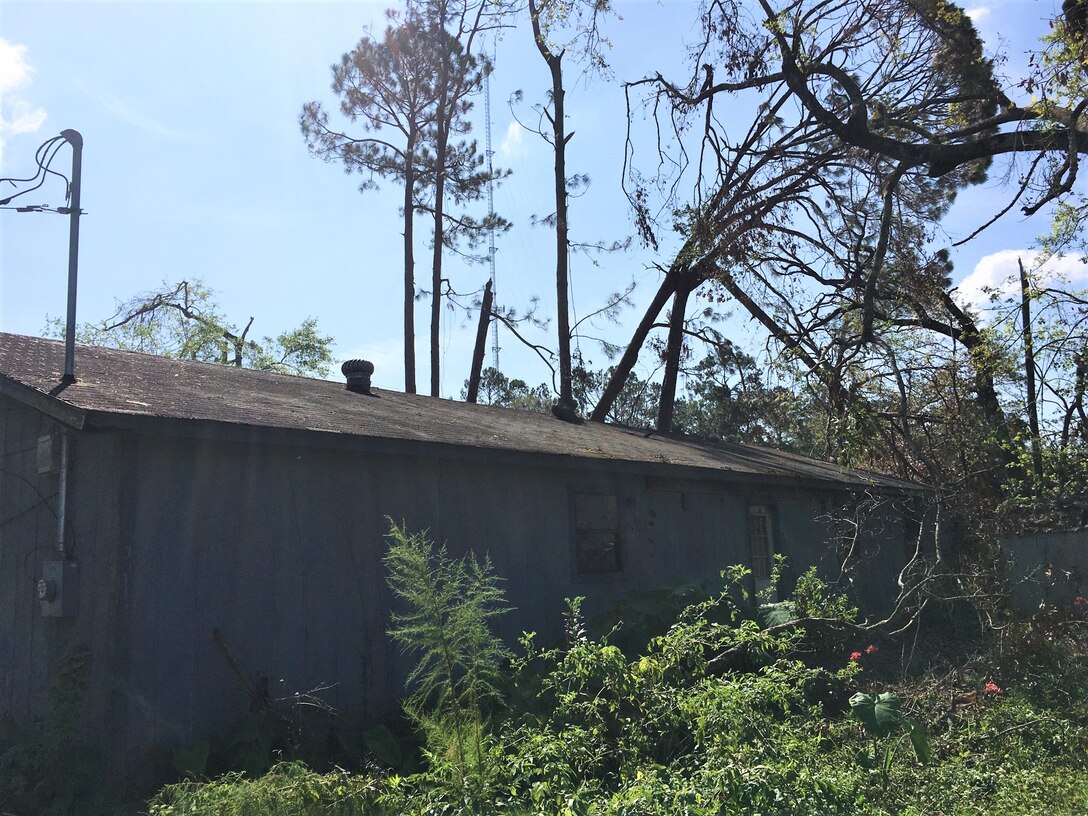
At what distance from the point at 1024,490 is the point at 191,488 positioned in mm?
13101

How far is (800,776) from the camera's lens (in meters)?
5.47

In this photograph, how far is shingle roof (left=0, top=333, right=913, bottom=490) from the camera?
7.30m

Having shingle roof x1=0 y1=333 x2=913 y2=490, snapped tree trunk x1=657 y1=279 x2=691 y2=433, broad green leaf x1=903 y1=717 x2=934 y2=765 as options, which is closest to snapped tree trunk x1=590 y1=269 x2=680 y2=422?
snapped tree trunk x1=657 y1=279 x2=691 y2=433

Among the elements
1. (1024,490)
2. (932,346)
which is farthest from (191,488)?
(1024,490)

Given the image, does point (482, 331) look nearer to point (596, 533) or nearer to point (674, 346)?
point (674, 346)

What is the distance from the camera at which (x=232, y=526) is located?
7.73 meters

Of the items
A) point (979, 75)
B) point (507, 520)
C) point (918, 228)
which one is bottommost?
point (507, 520)

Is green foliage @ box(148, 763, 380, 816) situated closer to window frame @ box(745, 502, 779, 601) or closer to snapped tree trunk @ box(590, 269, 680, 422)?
window frame @ box(745, 502, 779, 601)

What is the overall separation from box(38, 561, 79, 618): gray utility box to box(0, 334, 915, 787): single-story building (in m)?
0.02

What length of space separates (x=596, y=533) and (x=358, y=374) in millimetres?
4062

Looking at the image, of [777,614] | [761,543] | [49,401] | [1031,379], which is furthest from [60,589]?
[1031,379]

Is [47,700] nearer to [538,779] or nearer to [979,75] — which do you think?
[538,779]

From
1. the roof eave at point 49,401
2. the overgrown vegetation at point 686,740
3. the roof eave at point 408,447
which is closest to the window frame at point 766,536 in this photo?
the roof eave at point 408,447

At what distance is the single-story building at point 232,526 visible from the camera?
6.96 m
